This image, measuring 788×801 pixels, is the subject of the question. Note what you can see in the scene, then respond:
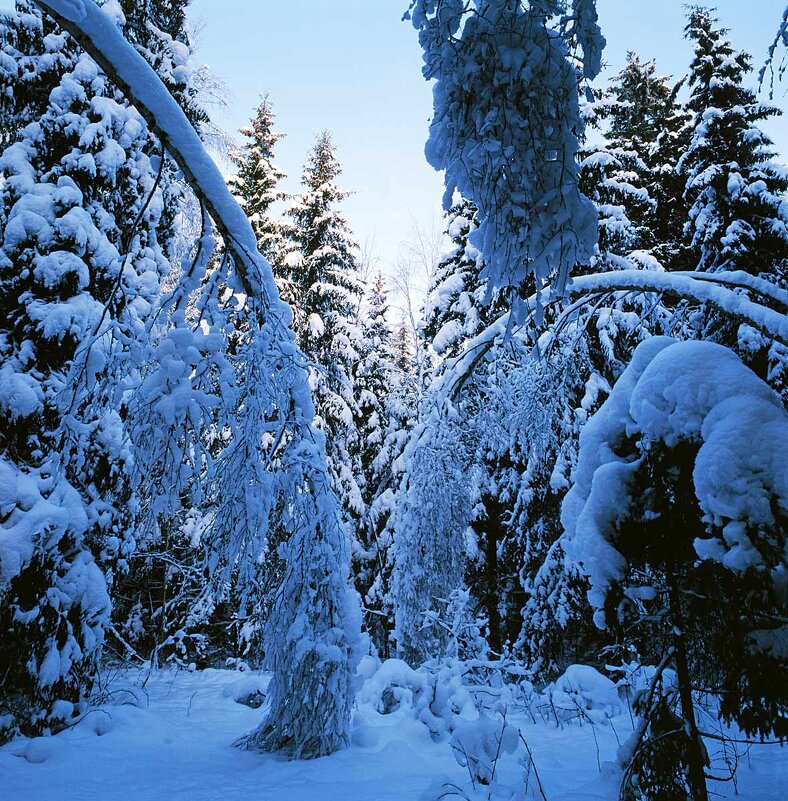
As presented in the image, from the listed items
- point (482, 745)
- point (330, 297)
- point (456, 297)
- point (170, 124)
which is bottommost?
point (482, 745)

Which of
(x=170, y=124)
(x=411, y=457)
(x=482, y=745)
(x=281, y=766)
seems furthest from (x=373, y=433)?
(x=170, y=124)

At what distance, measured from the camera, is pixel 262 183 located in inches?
689

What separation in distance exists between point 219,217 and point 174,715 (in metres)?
5.90

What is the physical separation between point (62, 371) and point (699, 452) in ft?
21.0

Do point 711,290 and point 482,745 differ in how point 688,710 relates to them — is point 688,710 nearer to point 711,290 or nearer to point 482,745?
point 482,745

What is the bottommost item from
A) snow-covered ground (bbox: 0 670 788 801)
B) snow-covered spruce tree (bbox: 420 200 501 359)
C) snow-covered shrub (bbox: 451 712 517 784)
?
snow-covered ground (bbox: 0 670 788 801)

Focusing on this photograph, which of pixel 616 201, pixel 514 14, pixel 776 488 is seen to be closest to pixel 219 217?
pixel 514 14

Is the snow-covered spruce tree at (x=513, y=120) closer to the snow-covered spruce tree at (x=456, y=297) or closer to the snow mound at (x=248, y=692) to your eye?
the snow mound at (x=248, y=692)

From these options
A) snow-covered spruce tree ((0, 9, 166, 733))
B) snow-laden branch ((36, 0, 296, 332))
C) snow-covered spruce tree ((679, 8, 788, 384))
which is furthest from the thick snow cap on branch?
snow-covered spruce tree ((679, 8, 788, 384))

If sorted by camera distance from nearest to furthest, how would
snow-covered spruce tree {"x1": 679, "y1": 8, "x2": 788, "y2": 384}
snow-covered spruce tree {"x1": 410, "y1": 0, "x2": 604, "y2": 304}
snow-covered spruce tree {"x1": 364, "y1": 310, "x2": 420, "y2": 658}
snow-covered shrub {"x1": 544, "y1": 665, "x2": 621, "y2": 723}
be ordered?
snow-covered spruce tree {"x1": 410, "y1": 0, "x2": 604, "y2": 304} < snow-covered shrub {"x1": 544, "y1": 665, "x2": 621, "y2": 723} < snow-covered spruce tree {"x1": 679, "y1": 8, "x2": 788, "y2": 384} < snow-covered spruce tree {"x1": 364, "y1": 310, "x2": 420, "y2": 658}

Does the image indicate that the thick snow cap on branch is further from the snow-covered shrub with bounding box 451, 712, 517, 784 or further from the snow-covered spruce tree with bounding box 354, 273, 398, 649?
the snow-covered spruce tree with bounding box 354, 273, 398, 649

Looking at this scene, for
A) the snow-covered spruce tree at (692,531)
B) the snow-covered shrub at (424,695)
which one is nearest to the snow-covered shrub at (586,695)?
the snow-covered shrub at (424,695)

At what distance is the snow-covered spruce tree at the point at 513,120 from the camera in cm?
258

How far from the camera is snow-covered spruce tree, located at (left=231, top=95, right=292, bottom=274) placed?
16.9 meters
